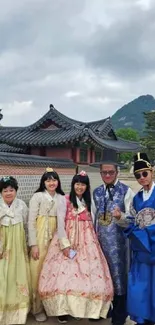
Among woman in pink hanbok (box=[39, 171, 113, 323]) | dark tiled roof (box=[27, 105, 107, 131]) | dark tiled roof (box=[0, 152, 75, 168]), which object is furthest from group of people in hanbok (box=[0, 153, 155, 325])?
dark tiled roof (box=[27, 105, 107, 131])

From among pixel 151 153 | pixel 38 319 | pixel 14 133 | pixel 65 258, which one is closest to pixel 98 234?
pixel 65 258

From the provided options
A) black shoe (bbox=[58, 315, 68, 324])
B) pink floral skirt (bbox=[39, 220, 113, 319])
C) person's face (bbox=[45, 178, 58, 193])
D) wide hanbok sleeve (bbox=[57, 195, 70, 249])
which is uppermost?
person's face (bbox=[45, 178, 58, 193])

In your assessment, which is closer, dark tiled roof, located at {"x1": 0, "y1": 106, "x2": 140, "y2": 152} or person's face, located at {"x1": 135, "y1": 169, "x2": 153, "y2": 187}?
person's face, located at {"x1": 135, "y1": 169, "x2": 153, "y2": 187}

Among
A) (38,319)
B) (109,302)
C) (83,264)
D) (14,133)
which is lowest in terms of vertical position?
(38,319)

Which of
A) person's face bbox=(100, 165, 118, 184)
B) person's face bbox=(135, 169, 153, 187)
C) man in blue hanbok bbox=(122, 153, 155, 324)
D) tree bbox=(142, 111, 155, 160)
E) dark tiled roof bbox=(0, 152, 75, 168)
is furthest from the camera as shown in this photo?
tree bbox=(142, 111, 155, 160)

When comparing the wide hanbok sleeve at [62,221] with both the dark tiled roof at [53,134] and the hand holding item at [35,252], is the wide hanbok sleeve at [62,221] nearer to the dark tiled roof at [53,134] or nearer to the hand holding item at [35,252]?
the hand holding item at [35,252]

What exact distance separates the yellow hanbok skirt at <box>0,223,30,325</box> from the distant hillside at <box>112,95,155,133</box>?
143 metres

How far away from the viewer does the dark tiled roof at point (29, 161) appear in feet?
22.8

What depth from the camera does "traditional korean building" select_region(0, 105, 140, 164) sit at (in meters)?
13.3

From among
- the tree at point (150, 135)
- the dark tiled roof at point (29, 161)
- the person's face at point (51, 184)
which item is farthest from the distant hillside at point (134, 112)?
the person's face at point (51, 184)

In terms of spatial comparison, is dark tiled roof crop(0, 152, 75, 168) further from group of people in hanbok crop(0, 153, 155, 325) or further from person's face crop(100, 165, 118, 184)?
person's face crop(100, 165, 118, 184)

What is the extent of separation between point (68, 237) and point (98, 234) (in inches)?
13.5

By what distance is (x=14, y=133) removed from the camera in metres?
15.5

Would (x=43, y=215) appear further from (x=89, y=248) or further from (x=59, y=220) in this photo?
(x=89, y=248)
